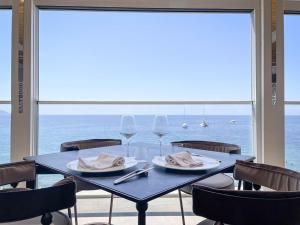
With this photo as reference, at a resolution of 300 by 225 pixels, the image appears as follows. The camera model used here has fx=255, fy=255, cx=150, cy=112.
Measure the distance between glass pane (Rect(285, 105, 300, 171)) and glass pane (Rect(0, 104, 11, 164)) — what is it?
3.25 metres

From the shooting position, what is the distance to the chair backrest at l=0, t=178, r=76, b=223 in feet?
3.10

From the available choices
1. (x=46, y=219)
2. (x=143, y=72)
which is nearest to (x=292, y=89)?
(x=46, y=219)

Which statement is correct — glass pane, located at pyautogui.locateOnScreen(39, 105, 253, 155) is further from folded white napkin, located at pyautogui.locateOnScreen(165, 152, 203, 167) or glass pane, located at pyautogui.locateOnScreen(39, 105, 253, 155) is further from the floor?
folded white napkin, located at pyautogui.locateOnScreen(165, 152, 203, 167)

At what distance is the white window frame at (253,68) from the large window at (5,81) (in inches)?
6.1

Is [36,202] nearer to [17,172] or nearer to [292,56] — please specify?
[17,172]

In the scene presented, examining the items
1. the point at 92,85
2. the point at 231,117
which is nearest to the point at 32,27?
the point at 231,117

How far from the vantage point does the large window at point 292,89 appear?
3113 mm

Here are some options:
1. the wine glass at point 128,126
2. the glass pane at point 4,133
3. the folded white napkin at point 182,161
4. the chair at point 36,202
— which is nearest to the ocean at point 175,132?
the glass pane at point 4,133

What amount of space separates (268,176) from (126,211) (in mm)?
1864

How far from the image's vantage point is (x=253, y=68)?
3.10 m

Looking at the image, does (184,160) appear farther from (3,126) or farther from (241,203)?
(3,126)

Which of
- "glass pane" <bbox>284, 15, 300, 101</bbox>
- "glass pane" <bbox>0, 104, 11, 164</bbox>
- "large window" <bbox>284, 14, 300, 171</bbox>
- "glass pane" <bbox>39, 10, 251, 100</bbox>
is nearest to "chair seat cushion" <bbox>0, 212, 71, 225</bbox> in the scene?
"glass pane" <bbox>0, 104, 11, 164</bbox>

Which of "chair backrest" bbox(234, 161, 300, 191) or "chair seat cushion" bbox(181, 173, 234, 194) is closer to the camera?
"chair backrest" bbox(234, 161, 300, 191)

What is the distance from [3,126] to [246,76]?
2979 mm
